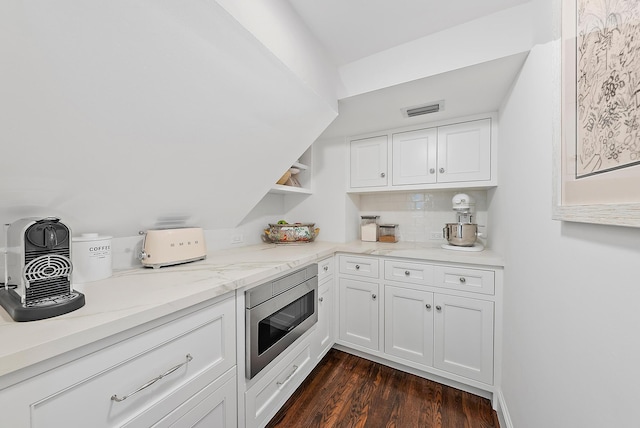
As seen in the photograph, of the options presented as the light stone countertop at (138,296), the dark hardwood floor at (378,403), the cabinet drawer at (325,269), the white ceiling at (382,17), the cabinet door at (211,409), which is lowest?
the dark hardwood floor at (378,403)

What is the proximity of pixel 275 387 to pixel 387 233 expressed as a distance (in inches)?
60.8

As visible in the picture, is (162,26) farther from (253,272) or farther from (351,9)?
(253,272)

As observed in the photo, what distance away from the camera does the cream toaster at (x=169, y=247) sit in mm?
1256

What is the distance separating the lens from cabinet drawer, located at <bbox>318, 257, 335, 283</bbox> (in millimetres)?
1794

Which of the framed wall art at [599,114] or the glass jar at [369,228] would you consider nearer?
the framed wall art at [599,114]

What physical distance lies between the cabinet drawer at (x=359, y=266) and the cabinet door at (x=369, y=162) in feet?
2.28

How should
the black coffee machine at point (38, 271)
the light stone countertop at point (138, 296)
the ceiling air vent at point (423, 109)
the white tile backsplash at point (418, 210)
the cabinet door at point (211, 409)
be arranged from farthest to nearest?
the white tile backsplash at point (418, 210)
the ceiling air vent at point (423, 109)
the cabinet door at point (211, 409)
the black coffee machine at point (38, 271)
the light stone countertop at point (138, 296)

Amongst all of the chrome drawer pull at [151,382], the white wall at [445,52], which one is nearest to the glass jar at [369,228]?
the white wall at [445,52]

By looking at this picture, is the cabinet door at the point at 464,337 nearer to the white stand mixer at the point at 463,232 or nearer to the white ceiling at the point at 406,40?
the white stand mixer at the point at 463,232

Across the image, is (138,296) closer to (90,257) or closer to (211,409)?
(90,257)

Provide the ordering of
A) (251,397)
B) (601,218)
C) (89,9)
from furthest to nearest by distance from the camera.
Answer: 1. (251,397)
2. (89,9)
3. (601,218)

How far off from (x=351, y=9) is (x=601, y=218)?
1273 mm

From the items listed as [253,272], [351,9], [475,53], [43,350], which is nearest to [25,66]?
[43,350]

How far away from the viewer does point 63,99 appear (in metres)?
0.72
